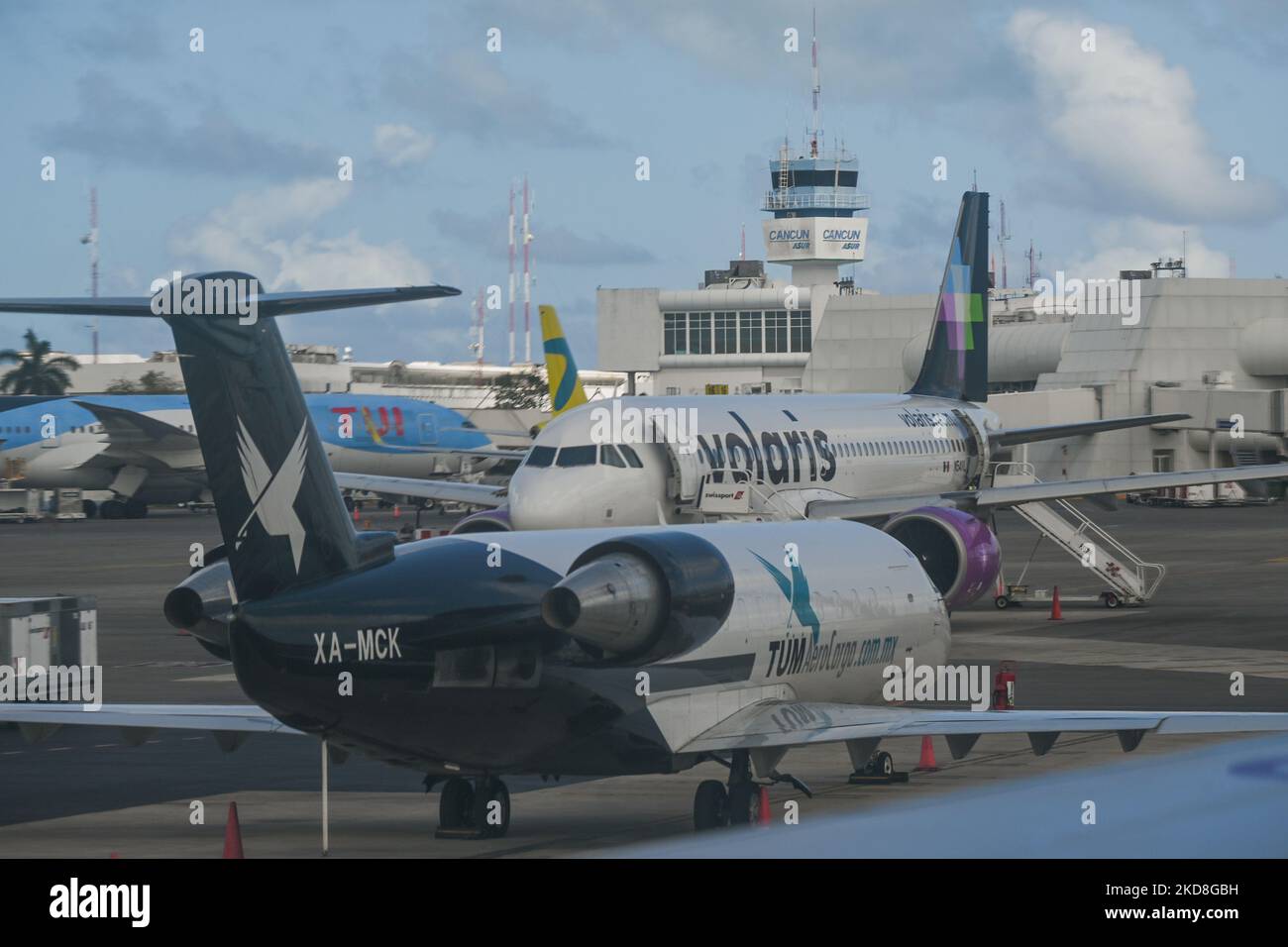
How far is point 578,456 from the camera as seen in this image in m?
36.2

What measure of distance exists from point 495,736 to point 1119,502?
77818mm

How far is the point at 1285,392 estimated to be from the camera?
3477 inches

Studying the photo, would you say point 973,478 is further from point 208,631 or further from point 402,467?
point 402,467

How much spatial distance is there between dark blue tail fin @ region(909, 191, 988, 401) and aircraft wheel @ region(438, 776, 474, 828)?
3328cm

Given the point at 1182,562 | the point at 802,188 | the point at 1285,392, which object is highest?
the point at 802,188

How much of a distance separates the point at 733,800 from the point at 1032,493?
918 inches

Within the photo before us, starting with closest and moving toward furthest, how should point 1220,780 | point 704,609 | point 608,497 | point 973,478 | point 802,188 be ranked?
1. point 1220,780
2. point 704,609
3. point 608,497
4. point 973,478
5. point 802,188

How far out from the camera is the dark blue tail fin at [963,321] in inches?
1921

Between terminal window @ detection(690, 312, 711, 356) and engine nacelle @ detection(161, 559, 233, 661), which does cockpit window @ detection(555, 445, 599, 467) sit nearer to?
engine nacelle @ detection(161, 559, 233, 661)

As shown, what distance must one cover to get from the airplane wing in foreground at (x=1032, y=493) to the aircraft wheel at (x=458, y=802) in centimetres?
2031

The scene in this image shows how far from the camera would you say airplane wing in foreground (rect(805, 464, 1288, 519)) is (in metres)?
36.0
